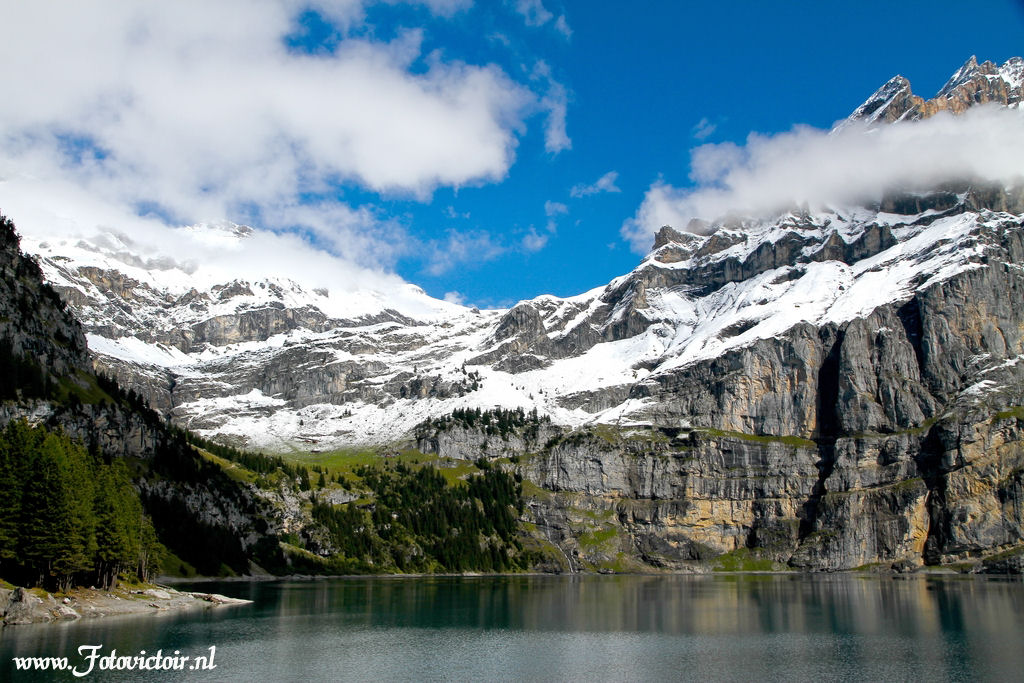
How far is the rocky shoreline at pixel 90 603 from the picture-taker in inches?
3538

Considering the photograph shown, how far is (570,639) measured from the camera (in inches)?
3831

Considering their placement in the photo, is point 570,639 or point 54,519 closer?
point 570,639

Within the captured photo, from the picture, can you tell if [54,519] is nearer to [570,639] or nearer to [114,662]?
[114,662]

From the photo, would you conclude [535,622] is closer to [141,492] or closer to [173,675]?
[173,675]

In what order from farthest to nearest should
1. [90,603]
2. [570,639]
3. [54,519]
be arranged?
1. [90,603]
2. [54,519]
3. [570,639]

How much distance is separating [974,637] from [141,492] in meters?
160

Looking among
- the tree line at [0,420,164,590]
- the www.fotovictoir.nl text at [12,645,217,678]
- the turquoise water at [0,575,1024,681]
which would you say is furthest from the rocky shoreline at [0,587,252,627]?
the www.fotovictoir.nl text at [12,645,217,678]

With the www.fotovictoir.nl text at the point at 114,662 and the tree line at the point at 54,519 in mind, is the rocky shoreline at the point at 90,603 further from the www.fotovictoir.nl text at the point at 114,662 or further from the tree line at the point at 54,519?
the www.fotovictoir.nl text at the point at 114,662

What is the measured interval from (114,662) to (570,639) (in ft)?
154

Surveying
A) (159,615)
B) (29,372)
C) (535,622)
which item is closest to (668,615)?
(535,622)

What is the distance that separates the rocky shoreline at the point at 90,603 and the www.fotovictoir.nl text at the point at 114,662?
15980 mm

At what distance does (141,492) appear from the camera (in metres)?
188

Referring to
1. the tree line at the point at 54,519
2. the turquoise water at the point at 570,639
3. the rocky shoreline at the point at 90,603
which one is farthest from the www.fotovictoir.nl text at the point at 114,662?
the tree line at the point at 54,519

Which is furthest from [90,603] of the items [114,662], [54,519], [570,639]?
[570,639]
